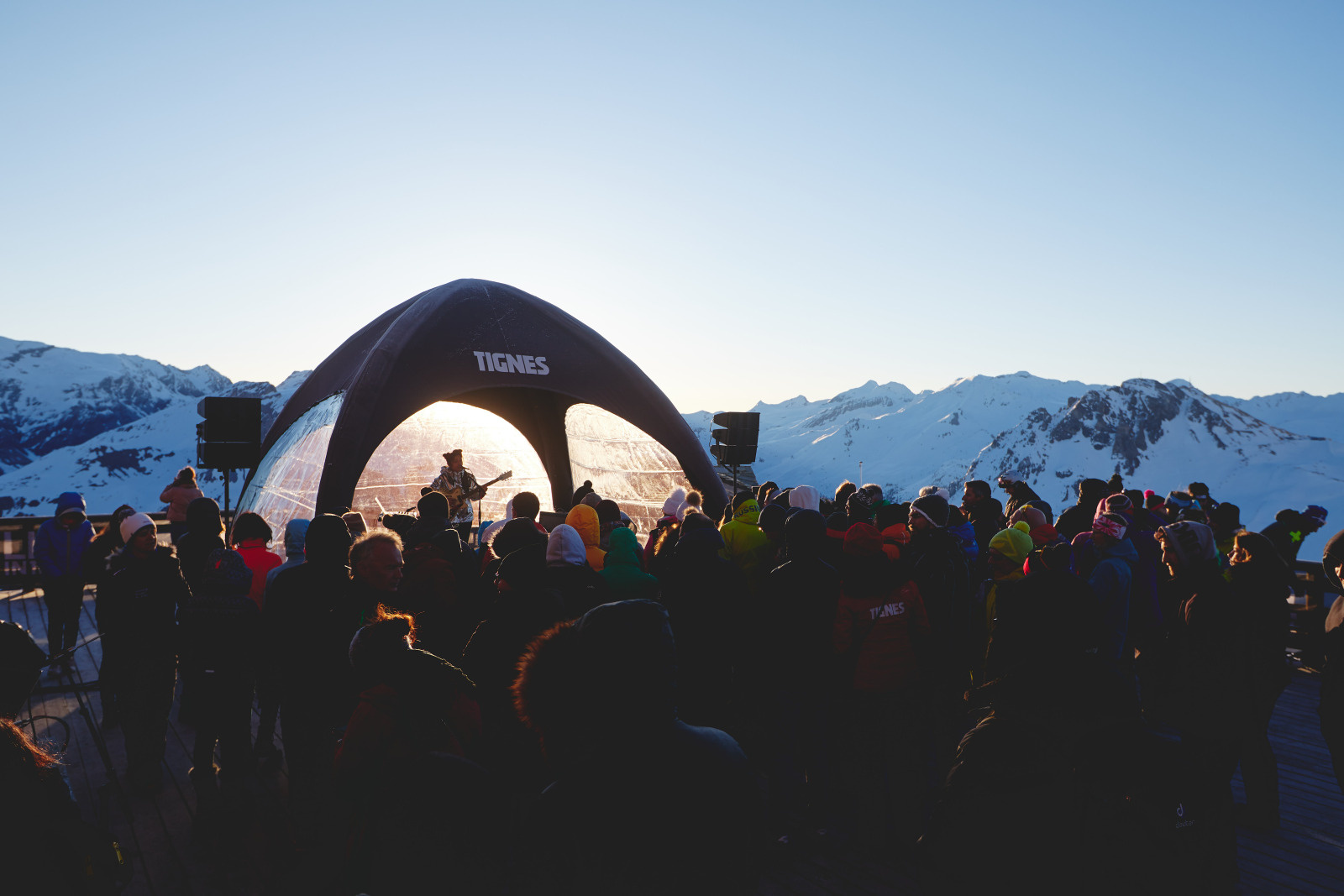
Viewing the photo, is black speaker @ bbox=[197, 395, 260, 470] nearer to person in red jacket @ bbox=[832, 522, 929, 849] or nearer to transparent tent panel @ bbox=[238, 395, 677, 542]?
transparent tent panel @ bbox=[238, 395, 677, 542]

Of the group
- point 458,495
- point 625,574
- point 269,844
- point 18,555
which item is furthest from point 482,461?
point 625,574

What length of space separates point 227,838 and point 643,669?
4.22 metres

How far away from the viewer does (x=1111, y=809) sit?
1.83 m

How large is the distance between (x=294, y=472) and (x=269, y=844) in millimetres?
6923

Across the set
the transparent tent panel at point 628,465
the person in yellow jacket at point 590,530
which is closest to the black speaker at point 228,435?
the transparent tent panel at point 628,465

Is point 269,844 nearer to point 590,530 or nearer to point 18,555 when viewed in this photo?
point 590,530

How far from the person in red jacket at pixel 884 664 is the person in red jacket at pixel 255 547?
3975 millimetres

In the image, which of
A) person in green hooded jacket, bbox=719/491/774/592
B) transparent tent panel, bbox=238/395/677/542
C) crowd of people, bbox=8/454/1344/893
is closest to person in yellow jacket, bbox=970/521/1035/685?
crowd of people, bbox=8/454/1344/893

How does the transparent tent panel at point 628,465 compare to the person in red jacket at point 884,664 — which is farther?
the transparent tent panel at point 628,465

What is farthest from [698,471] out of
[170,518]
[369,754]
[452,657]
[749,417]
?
[369,754]

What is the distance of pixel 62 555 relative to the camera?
25.0ft

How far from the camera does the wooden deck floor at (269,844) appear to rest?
405 centimetres

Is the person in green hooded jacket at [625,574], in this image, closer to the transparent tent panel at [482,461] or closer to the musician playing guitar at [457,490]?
the musician playing guitar at [457,490]

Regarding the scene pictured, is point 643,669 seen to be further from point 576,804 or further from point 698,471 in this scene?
point 698,471
